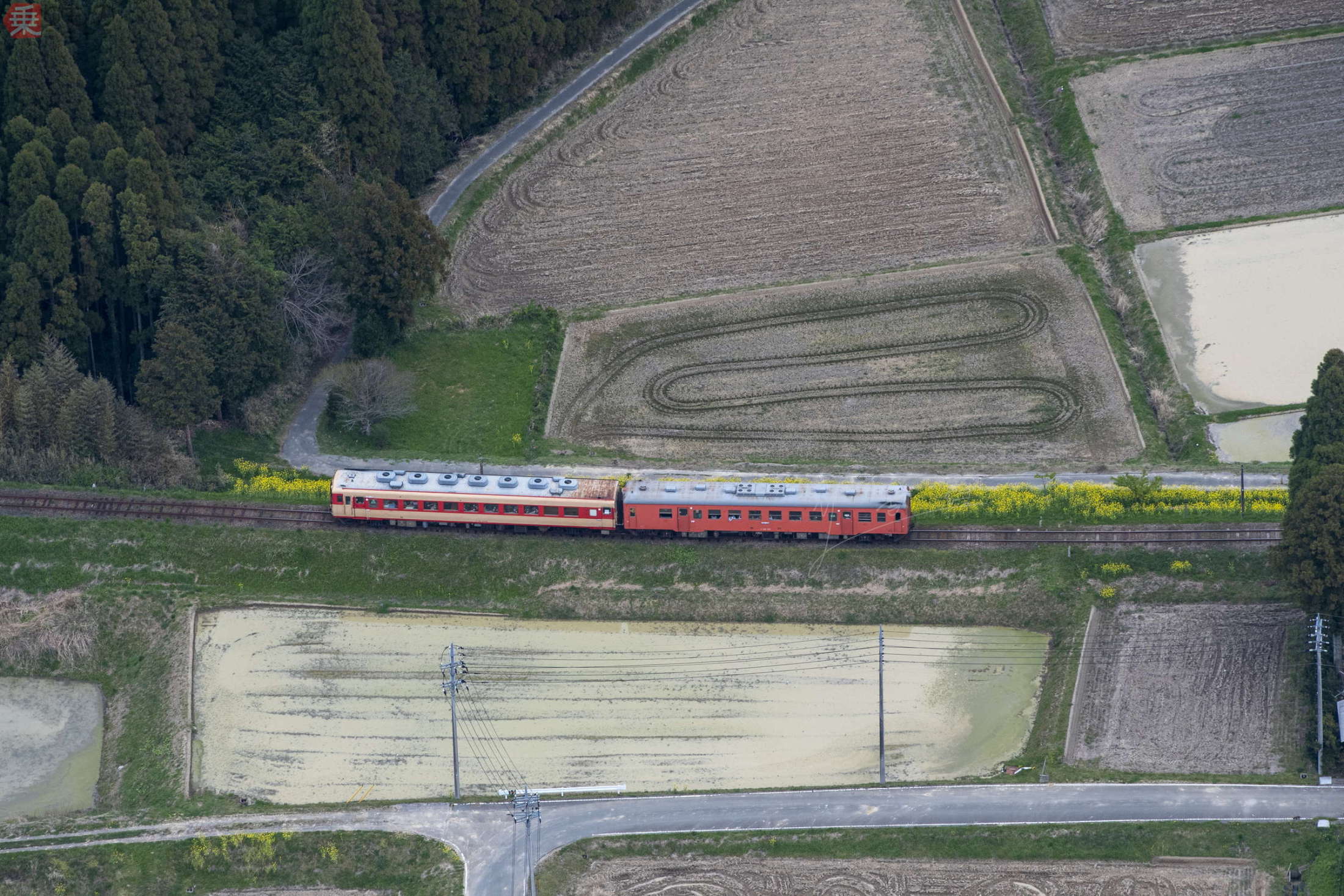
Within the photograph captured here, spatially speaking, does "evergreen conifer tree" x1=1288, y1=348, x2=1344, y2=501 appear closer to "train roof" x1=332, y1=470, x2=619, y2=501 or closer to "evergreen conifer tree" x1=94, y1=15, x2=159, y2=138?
"train roof" x1=332, y1=470, x2=619, y2=501

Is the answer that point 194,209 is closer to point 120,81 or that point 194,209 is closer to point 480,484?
point 120,81

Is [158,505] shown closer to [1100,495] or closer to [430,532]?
[430,532]

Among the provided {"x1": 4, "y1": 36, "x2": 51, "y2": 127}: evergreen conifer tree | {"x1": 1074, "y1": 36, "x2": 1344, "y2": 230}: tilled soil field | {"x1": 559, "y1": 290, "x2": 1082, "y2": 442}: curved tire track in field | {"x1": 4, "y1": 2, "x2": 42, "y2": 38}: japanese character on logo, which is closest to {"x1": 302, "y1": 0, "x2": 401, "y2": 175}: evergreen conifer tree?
{"x1": 4, "y1": 2, "x2": 42, "y2": 38}: japanese character on logo

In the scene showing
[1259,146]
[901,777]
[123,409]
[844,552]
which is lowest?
[901,777]

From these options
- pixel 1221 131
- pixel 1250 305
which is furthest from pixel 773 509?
pixel 1221 131

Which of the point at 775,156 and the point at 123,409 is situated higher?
the point at 775,156

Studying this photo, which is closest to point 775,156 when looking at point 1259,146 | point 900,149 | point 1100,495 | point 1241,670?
point 900,149
